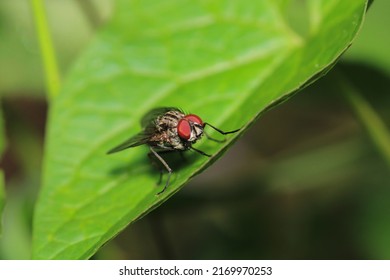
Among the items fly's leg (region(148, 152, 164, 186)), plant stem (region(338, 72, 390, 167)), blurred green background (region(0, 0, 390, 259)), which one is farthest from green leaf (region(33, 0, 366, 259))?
blurred green background (region(0, 0, 390, 259))

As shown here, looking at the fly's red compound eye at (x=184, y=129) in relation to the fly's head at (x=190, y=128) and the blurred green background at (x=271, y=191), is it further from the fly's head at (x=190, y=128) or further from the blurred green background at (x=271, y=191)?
the blurred green background at (x=271, y=191)

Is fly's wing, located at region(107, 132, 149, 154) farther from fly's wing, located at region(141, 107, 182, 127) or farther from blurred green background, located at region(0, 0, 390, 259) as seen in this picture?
blurred green background, located at region(0, 0, 390, 259)

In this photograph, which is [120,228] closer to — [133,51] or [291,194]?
[133,51]

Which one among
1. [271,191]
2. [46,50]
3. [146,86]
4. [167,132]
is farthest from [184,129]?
[271,191]

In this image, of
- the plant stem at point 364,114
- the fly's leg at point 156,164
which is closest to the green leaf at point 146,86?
the fly's leg at point 156,164

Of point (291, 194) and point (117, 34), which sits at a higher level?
point (117, 34)

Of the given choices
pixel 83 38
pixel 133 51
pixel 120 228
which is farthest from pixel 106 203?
pixel 83 38

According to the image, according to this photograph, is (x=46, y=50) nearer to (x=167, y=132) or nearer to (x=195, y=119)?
(x=167, y=132)
